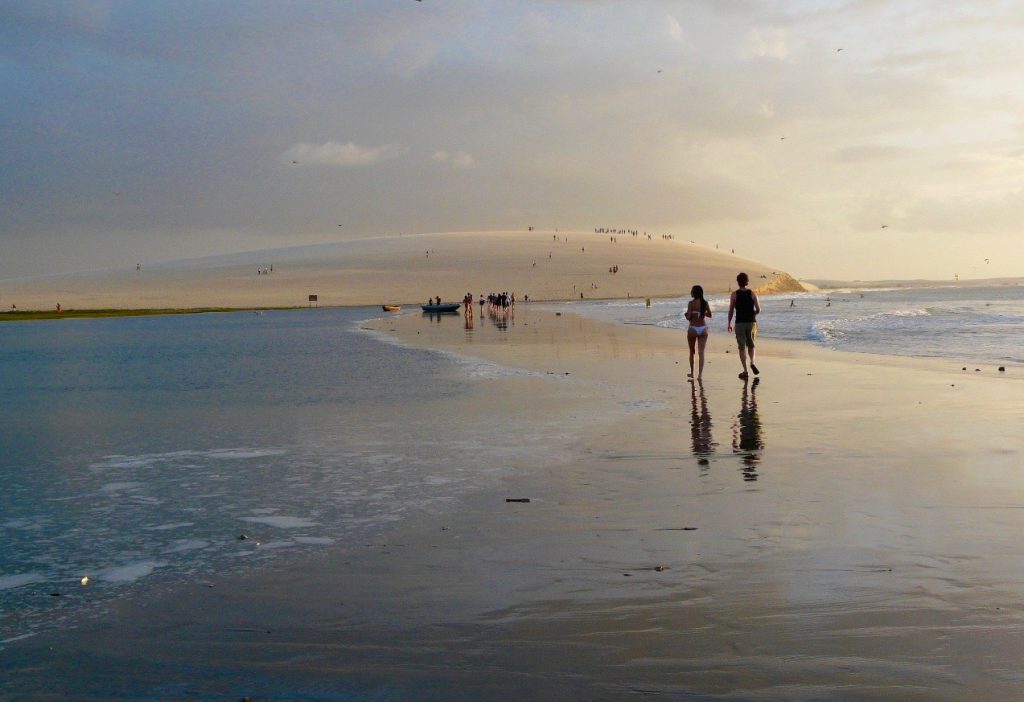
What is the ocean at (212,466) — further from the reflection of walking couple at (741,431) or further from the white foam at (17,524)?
the reflection of walking couple at (741,431)

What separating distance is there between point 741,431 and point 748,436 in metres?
0.42

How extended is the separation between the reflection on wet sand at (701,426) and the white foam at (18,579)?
20.4ft

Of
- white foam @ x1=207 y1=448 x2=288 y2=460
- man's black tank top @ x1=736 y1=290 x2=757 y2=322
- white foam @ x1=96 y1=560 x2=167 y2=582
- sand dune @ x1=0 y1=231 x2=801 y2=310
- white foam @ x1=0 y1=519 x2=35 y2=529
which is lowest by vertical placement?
white foam @ x1=96 y1=560 x2=167 y2=582

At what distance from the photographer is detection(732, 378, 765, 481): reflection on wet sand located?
970 centimetres

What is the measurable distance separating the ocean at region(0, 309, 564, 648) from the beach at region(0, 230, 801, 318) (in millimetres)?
112026

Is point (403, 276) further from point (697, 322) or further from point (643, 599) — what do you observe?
point (643, 599)

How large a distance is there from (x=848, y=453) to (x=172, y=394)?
13705 millimetres

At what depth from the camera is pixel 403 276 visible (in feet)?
489

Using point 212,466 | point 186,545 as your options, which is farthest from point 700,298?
point 186,545

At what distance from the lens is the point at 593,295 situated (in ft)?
464

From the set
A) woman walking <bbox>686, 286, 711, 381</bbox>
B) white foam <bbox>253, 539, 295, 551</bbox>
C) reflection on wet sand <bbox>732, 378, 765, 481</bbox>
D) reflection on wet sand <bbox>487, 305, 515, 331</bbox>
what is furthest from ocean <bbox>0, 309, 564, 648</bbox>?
reflection on wet sand <bbox>487, 305, 515, 331</bbox>

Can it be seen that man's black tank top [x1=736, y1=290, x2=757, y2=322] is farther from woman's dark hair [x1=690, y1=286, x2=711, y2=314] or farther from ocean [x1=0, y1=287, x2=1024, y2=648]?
ocean [x1=0, y1=287, x2=1024, y2=648]

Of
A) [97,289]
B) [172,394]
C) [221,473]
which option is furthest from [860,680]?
[97,289]

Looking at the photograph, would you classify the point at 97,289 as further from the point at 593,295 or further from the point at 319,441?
the point at 319,441
